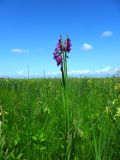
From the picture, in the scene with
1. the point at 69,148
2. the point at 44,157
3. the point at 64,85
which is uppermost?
the point at 64,85

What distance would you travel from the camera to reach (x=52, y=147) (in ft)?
9.52

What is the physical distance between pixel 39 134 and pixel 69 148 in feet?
2.60

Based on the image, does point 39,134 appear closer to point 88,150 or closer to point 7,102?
point 88,150

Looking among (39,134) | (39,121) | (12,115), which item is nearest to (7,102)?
(12,115)

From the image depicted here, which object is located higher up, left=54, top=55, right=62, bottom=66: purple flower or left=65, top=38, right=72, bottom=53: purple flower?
left=65, top=38, right=72, bottom=53: purple flower

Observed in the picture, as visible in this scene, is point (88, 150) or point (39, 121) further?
point (39, 121)

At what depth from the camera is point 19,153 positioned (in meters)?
2.77

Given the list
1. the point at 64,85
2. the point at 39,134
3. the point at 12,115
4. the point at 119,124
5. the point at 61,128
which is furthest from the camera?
the point at 12,115

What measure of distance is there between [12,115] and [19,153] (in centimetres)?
150

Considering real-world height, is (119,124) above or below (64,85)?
below

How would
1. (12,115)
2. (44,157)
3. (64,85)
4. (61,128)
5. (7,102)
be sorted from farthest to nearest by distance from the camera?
(7,102) → (12,115) → (61,128) → (44,157) → (64,85)

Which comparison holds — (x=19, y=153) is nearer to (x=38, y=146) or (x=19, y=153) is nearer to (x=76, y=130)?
(x=38, y=146)

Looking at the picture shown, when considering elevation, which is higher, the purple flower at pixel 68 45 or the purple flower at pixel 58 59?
the purple flower at pixel 68 45

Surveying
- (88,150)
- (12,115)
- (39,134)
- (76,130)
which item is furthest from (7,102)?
(76,130)
